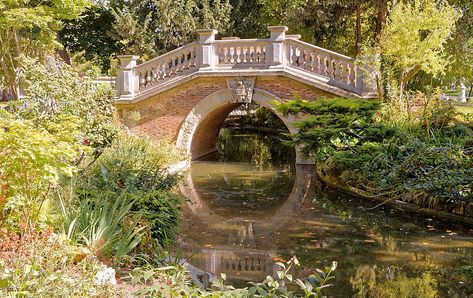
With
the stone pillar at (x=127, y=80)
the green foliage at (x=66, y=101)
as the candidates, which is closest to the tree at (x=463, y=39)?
the stone pillar at (x=127, y=80)

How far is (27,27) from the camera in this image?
17281 mm

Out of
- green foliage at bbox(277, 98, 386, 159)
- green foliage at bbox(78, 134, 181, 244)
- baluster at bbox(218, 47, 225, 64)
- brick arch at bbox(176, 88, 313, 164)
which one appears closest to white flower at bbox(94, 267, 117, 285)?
green foliage at bbox(78, 134, 181, 244)

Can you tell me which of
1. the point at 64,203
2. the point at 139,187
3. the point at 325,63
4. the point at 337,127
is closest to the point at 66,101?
the point at 139,187

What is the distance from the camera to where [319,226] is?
332 inches

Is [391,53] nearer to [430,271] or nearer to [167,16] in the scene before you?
[430,271]

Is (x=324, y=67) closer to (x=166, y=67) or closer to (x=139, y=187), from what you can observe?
(x=166, y=67)

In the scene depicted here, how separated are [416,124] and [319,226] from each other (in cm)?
441

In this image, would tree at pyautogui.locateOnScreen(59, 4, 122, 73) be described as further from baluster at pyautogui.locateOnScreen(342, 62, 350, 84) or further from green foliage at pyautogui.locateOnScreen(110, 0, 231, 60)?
baluster at pyautogui.locateOnScreen(342, 62, 350, 84)

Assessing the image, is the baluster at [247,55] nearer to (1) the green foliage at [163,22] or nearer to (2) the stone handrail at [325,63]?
(2) the stone handrail at [325,63]

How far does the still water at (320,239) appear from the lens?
6105 mm

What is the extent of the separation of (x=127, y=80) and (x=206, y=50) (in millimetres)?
2518

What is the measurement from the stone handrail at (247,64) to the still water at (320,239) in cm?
307

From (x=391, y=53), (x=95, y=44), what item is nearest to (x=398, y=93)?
(x=391, y=53)

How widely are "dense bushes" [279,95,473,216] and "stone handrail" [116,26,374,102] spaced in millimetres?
1531
